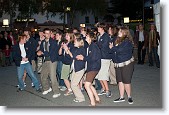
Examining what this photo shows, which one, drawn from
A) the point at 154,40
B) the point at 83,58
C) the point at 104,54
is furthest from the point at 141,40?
the point at 83,58

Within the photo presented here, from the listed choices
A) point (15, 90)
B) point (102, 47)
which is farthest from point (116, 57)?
point (15, 90)

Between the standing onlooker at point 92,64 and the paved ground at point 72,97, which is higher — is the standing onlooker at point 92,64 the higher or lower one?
the higher one

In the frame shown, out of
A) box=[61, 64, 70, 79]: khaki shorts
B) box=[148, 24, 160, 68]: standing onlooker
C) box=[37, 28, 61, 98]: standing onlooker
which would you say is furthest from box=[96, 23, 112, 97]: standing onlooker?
box=[148, 24, 160, 68]: standing onlooker

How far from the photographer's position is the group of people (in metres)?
7.32

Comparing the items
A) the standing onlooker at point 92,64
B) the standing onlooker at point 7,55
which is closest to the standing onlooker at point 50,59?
the standing onlooker at point 92,64

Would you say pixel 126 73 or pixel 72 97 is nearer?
pixel 126 73

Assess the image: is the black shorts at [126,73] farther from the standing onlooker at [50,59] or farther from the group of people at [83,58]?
the standing onlooker at [50,59]

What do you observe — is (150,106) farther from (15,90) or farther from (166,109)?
(15,90)

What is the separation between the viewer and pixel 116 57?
750 cm

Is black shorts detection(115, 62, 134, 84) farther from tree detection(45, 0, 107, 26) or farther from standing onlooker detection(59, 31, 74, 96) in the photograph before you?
tree detection(45, 0, 107, 26)

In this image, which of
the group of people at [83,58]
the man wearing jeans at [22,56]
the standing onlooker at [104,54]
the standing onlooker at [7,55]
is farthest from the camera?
the standing onlooker at [7,55]

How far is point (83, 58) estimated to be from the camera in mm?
7328

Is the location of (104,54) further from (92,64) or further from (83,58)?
(92,64)

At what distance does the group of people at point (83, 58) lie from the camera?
24.0ft
